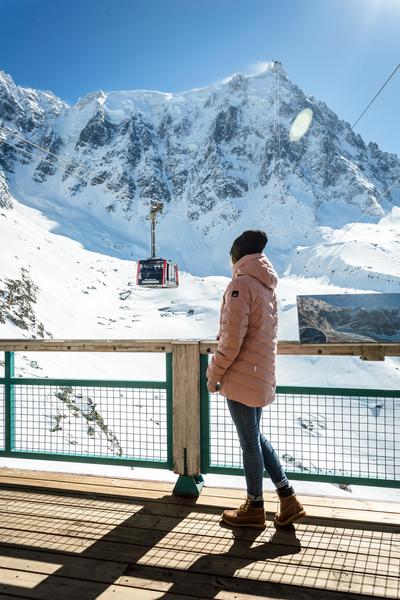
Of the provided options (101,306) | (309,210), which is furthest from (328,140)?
(101,306)

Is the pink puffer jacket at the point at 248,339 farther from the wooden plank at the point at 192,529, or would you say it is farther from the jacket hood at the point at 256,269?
the wooden plank at the point at 192,529

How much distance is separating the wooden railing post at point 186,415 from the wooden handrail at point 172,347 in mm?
85

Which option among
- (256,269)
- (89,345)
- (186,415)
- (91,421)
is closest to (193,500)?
(186,415)

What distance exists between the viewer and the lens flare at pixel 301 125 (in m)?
128

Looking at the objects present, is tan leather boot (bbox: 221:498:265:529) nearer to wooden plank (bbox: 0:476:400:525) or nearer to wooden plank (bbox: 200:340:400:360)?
wooden plank (bbox: 0:476:400:525)

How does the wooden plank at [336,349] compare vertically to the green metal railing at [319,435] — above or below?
above

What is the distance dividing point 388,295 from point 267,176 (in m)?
118

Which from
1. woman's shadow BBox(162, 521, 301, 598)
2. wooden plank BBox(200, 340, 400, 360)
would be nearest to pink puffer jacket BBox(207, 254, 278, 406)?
wooden plank BBox(200, 340, 400, 360)

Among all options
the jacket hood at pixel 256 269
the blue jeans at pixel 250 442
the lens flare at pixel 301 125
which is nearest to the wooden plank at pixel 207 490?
the blue jeans at pixel 250 442

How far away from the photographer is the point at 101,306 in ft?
144

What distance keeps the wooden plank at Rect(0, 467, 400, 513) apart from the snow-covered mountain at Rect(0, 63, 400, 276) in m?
73.8

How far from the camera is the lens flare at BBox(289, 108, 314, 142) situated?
12800 cm

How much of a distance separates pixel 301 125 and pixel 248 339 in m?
142

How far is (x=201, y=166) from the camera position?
402 feet
